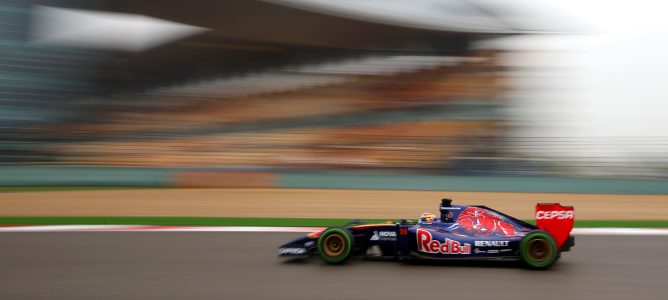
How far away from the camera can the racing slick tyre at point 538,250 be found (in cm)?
537

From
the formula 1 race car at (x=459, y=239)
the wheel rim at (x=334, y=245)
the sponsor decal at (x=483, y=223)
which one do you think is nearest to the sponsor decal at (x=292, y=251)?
the formula 1 race car at (x=459, y=239)

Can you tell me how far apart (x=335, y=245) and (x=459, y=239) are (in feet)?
3.62

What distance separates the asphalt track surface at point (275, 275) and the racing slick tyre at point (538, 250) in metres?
0.09

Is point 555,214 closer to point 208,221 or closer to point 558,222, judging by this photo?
point 558,222

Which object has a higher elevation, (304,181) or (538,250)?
(304,181)

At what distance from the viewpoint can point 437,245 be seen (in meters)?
5.50

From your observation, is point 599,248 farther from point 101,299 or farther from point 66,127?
point 66,127

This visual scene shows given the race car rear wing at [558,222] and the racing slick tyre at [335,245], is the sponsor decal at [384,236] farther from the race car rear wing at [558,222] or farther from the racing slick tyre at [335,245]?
the race car rear wing at [558,222]

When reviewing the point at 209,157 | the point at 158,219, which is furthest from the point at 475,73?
the point at 158,219

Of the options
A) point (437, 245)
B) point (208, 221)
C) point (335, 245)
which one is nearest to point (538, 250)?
point (437, 245)

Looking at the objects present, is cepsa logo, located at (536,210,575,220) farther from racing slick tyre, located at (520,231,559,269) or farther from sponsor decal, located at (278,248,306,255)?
sponsor decal, located at (278,248,306,255)

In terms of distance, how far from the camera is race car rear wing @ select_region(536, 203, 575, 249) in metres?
5.54

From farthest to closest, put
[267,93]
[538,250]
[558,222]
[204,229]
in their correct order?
1. [267,93]
2. [204,229]
3. [558,222]
4. [538,250]

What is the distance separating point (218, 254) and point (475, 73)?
16694mm
